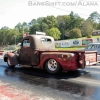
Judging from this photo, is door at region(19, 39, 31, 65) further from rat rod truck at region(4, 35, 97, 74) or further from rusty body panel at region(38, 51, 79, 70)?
rusty body panel at region(38, 51, 79, 70)

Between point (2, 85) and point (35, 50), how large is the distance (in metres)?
3.06

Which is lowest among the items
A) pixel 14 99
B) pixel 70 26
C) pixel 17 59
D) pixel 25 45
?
pixel 14 99

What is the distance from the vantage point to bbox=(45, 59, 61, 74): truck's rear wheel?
7.88m

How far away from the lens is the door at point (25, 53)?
9102 millimetres

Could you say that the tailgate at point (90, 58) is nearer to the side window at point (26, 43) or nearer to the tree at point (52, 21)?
the side window at point (26, 43)

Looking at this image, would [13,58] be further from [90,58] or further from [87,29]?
[87,29]

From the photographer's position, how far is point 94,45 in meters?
20.0

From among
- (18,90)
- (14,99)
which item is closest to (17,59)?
(18,90)

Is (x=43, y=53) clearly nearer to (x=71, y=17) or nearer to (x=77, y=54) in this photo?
(x=77, y=54)

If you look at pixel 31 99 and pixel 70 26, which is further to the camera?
pixel 70 26

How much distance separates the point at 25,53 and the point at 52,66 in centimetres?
194

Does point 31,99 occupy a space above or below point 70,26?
below

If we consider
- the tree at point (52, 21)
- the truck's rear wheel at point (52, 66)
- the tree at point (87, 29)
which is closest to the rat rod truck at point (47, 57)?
the truck's rear wheel at point (52, 66)

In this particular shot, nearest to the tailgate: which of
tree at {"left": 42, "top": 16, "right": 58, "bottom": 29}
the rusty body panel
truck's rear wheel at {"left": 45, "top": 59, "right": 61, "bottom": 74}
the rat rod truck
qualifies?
the rat rod truck
